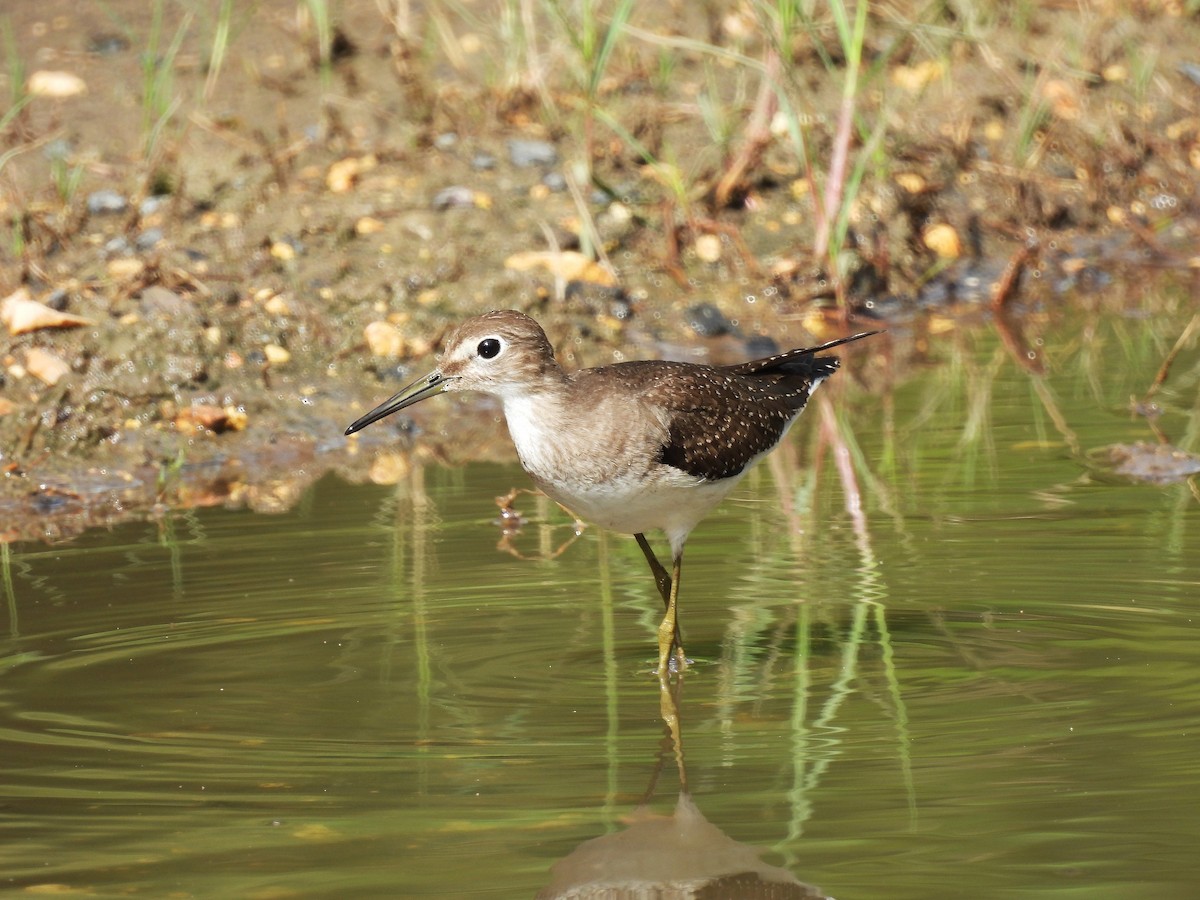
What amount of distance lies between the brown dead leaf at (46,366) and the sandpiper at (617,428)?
2.92m

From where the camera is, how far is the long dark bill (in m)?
6.01

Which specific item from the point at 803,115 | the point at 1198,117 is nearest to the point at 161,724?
the point at 803,115

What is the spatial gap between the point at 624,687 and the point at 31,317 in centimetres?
442

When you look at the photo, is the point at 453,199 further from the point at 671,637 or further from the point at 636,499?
the point at 671,637

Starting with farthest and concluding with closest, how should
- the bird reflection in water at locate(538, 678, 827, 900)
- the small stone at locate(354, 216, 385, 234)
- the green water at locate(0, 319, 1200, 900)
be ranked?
the small stone at locate(354, 216, 385, 234) < the green water at locate(0, 319, 1200, 900) < the bird reflection in water at locate(538, 678, 827, 900)

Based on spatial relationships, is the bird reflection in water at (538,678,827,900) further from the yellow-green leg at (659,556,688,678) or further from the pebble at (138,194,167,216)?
the pebble at (138,194,167,216)

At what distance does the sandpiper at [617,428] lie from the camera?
5.62 m

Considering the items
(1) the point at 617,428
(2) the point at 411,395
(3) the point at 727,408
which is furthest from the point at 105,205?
(1) the point at 617,428

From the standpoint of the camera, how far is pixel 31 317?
8.57 m

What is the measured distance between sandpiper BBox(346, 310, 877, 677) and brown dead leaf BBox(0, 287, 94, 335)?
3130 mm

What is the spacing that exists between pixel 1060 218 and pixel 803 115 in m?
2.06

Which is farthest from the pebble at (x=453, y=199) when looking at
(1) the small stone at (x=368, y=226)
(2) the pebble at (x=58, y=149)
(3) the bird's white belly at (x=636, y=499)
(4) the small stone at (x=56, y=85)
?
(3) the bird's white belly at (x=636, y=499)

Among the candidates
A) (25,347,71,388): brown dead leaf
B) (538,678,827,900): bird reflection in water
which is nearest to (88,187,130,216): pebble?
(25,347,71,388): brown dead leaf

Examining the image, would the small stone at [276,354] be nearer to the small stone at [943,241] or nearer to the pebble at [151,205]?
the pebble at [151,205]
